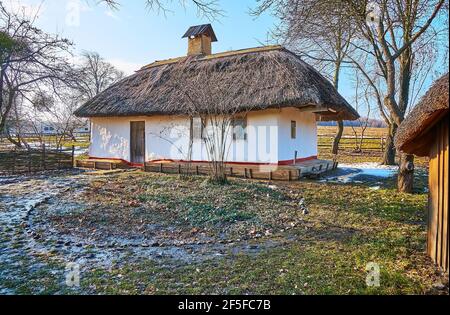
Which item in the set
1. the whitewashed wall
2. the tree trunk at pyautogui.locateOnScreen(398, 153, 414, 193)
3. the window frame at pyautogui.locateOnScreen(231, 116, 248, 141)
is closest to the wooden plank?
→ the tree trunk at pyautogui.locateOnScreen(398, 153, 414, 193)

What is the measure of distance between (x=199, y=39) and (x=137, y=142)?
5.92m

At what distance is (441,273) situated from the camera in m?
3.50

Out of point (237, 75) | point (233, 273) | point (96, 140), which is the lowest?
point (233, 273)

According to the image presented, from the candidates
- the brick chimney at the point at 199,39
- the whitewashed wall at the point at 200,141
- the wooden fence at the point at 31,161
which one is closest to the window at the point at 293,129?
the whitewashed wall at the point at 200,141

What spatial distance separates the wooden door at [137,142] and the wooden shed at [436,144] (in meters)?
11.7

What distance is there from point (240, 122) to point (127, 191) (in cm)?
513

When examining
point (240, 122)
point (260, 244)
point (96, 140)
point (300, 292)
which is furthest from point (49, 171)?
point (300, 292)

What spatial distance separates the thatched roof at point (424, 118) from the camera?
325 cm

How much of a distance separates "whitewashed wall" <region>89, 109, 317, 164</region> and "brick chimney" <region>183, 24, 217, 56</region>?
14.8 ft

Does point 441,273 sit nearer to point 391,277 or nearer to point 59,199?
point 391,277

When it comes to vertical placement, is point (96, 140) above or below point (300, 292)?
above

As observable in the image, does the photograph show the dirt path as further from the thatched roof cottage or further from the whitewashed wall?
the whitewashed wall

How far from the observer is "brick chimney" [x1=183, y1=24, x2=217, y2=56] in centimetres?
1598

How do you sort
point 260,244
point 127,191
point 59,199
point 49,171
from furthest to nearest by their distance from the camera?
point 49,171 < point 127,191 < point 59,199 < point 260,244
